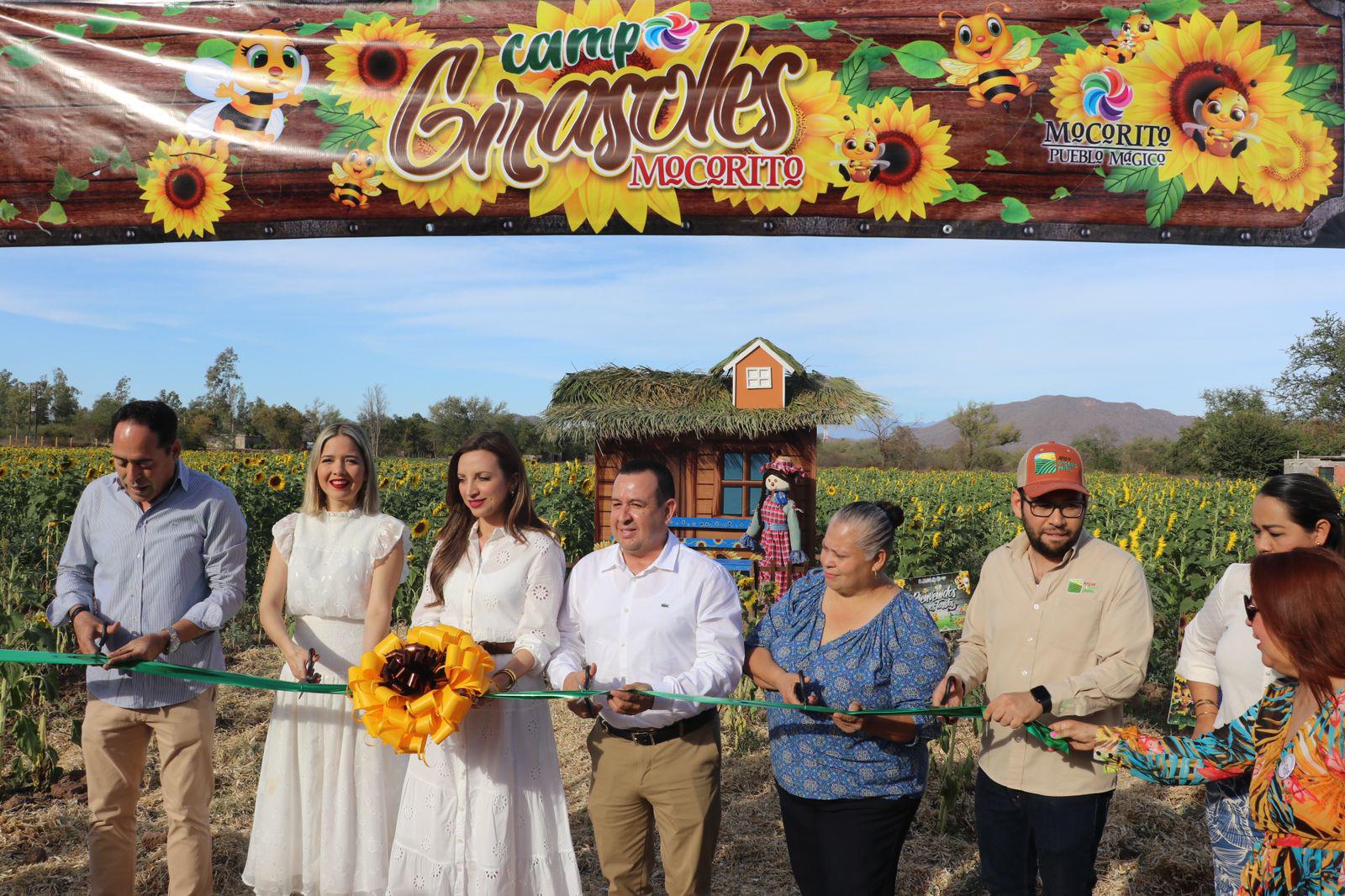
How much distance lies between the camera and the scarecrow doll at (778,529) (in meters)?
8.82

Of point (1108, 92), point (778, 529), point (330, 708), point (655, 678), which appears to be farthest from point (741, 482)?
point (655, 678)

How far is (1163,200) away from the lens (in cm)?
413

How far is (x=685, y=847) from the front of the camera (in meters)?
2.98

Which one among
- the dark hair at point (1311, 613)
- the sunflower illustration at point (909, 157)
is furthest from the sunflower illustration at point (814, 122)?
the dark hair at point (1311, 613)

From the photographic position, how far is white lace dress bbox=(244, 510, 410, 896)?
3.42m

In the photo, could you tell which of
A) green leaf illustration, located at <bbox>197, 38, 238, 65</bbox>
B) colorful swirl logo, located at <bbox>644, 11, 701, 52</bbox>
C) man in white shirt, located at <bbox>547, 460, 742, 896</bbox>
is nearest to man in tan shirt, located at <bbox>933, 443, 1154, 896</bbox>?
man in white shirt, located at <bbox>547, 460, 742, 896</bbox>

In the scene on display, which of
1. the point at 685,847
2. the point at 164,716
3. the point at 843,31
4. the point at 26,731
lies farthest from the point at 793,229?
the point at 26,731

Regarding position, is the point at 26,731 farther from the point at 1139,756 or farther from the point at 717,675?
the point at 1139,756

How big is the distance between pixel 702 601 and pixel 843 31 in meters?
2.82

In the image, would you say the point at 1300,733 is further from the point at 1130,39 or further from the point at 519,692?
the point at 1130,39

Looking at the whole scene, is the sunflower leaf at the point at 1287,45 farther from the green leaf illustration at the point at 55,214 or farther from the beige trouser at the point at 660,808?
the green leaf illustration at the point at 55,214

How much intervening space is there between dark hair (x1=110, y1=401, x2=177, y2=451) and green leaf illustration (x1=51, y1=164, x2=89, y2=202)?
1814 mm

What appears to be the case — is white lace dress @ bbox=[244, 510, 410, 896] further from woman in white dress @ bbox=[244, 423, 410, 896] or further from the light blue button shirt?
the light blue button shirt

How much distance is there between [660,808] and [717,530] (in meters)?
6.62
